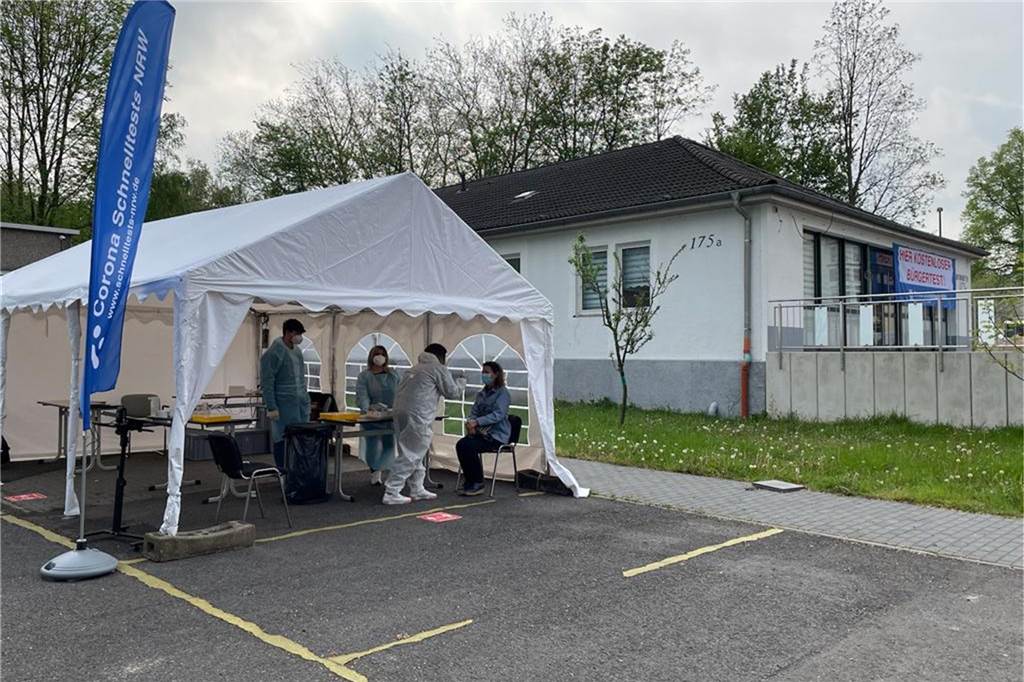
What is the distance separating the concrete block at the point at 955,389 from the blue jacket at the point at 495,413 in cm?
781

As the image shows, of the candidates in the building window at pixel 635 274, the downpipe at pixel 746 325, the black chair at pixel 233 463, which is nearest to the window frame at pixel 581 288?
the building window at pixel 635 274

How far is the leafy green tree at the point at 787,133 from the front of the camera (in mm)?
33594

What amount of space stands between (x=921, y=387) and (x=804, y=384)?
2031mm

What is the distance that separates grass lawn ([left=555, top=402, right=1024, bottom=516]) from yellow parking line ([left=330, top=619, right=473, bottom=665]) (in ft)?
19.4

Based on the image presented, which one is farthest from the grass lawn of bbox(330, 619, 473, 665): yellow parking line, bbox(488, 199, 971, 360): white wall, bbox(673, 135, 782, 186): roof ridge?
bbox(330, 619, 473, 665): yellow parking line

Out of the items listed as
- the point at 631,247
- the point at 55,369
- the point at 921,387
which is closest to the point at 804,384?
the point at 921,387

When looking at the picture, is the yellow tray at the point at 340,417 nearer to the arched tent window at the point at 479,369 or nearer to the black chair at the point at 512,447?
the black chair at the point at 512,447

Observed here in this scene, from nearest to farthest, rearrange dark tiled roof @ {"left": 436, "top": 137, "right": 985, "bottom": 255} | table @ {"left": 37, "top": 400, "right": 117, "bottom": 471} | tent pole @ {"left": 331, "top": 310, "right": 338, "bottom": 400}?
1. table @ {"left": 37, "top": 400, "right": 117, "bottom": 471}
2. tent pole @ {"left": 331, "top": 310, "right": 338, "bottom": 400}
3. dark tiled roof @ {"left": 436, "top": 137, "right": 985, "bottom": 255}

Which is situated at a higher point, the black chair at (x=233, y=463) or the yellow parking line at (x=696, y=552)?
the black chair at (x=233, y=463)

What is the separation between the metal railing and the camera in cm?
1226

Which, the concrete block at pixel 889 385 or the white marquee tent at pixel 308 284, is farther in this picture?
the concrete block at pixel 889 385

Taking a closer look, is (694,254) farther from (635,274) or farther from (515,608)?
(515,608)

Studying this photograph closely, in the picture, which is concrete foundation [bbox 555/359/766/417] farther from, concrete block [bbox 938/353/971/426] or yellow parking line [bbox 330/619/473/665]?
yellow parking line [bbox 330/619/473/665]

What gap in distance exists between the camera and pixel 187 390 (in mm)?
6500
